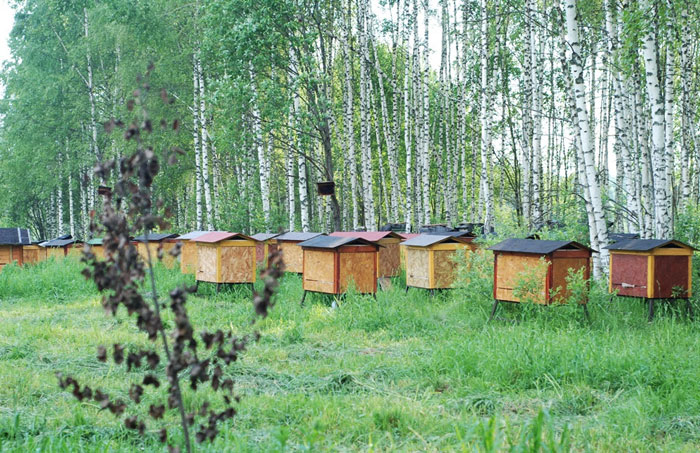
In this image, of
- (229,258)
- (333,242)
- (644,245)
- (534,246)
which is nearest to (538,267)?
(534,246)

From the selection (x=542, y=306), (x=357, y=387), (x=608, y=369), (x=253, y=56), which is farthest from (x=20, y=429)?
(x=253, y=56)

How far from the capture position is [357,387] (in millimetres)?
6102

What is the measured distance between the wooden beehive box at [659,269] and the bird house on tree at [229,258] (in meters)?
6.64

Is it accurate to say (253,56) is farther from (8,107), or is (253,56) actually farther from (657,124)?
(8,107)

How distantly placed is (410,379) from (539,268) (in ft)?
10.4

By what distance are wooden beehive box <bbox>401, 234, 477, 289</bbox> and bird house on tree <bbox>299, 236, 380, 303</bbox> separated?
2.91ft

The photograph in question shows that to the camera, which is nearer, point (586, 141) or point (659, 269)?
point (659, 269)

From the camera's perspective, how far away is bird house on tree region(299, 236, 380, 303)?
10.7 m

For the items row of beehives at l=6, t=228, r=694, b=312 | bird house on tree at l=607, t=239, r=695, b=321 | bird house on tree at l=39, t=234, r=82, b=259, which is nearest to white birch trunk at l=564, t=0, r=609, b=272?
row of beehives at l=6, t=228, r=694, b=312

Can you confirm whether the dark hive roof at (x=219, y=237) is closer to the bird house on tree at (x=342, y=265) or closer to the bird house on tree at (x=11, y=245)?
the bird house on tree at (x=342, y=265)

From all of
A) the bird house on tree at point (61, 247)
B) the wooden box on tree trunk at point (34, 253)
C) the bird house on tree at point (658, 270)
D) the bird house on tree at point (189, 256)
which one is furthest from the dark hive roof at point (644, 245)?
the wooden box on tree trunk at point (34, 253)

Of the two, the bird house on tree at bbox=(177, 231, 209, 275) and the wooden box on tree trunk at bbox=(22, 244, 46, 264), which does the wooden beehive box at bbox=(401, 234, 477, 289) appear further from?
the wooden box on tree trunk at bbox=(22, 244, 46, 264)

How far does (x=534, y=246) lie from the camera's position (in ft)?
29.1

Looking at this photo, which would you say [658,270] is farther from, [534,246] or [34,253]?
[34,253]
